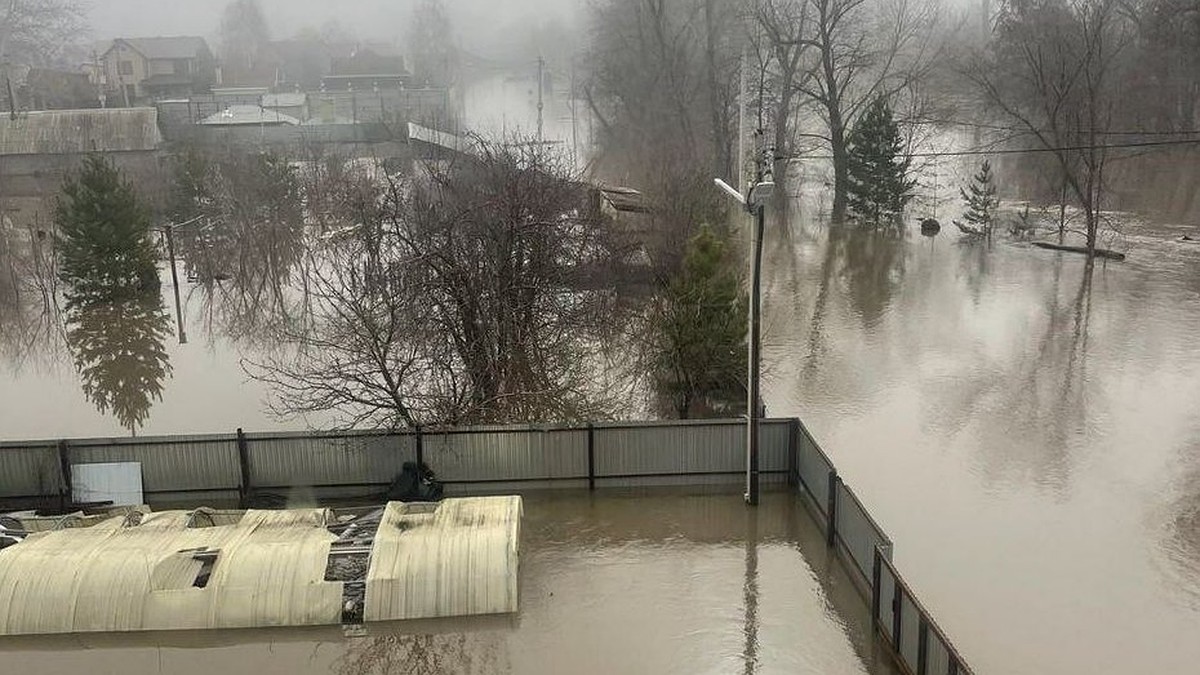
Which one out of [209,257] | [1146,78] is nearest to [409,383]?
[209,257]

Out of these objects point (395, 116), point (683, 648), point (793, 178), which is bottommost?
point (683, 648)

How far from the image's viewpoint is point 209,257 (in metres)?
33.8

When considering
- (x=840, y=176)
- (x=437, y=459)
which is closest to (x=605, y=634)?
(x=437, y=459)

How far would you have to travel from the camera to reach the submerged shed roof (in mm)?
11141

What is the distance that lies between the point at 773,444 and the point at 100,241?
2193cm

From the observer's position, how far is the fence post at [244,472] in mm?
14398

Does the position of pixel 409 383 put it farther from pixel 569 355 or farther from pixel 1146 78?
pixel 1146 78

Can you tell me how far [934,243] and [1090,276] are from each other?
7.88 m

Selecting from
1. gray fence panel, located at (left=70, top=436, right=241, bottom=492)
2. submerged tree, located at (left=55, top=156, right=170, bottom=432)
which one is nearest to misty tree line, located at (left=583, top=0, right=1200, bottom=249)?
submerged tree, located at (left=55, top=156, right=170, bottom=432)

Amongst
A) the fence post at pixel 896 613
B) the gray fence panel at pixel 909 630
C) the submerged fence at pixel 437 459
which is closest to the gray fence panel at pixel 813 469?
the submerged fence at pixel 437 459

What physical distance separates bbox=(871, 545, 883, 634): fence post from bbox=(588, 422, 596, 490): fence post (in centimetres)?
497

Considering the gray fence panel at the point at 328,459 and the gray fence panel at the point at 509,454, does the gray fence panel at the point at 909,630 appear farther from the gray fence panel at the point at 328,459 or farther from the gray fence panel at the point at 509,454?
the gray fence panel at the point at 328,459

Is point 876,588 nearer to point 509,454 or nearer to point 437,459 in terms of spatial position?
point 509,454

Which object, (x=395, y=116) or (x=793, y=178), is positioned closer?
(x=793, y=178)
